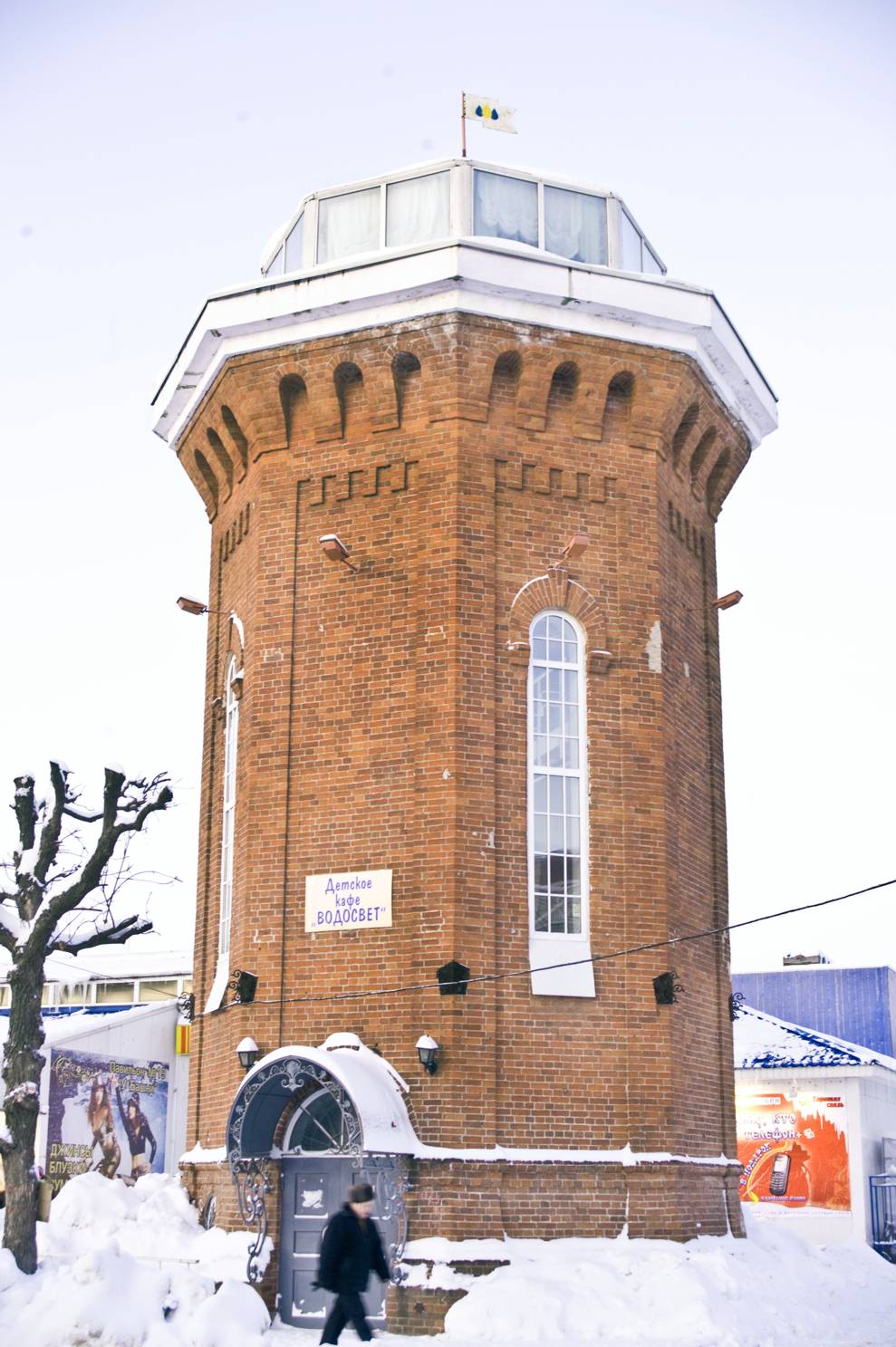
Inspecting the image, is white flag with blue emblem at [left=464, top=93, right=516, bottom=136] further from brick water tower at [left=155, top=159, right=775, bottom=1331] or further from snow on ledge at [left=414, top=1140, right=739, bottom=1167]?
snow on ledge at [left=414, top=1140, right=739, bottom=1167]

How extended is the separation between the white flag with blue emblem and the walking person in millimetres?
14892

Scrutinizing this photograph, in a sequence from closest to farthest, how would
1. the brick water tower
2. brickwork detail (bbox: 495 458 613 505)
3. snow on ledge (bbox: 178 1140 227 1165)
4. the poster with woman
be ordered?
the brick water tower
snow on ledge (bbox: 178 1140 227 1165)
brickwork detail (bbox: 495 458 613 505)
the poster with woman

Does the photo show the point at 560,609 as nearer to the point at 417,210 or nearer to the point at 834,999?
the point at 417,210

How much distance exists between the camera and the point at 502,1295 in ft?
49.6

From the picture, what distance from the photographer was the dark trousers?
11828 mm

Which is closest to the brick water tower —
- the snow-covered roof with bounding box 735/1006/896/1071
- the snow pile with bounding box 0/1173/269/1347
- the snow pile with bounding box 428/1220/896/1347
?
the snow pile with bounding box 428/1220/896/1347

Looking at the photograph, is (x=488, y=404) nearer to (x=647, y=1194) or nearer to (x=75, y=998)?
(x=647, y=1194)

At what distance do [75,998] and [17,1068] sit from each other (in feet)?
82.0

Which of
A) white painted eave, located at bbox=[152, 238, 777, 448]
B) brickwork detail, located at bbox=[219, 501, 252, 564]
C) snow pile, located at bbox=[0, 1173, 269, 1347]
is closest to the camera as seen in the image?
snow pile, located at bbox=[0, 1173, 269, 1347]

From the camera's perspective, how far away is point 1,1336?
45.2ft

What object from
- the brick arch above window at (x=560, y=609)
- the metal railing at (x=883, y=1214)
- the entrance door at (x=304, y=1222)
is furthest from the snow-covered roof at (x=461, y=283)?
the metal railing at (x=883, y=1214)

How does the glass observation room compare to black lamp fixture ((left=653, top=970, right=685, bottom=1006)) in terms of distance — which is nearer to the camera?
black lamp fixture ((left=653, top=970, right=685, bottom=1006))

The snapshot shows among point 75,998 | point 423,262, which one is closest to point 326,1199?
point 423,262

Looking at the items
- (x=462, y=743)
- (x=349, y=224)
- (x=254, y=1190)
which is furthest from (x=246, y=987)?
(x=349, y=224)
